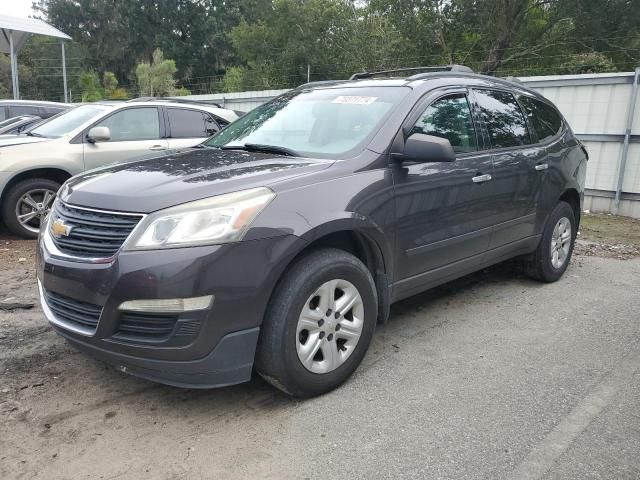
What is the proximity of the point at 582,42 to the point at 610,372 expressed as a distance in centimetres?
2090

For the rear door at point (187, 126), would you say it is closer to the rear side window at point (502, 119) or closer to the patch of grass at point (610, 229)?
the rear side window at point (502, 119)

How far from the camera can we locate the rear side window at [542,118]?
4.91 m

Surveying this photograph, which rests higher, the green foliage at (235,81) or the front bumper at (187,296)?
the green foliage at (235,81)

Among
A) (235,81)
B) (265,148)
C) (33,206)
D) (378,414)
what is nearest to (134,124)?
(33,206)

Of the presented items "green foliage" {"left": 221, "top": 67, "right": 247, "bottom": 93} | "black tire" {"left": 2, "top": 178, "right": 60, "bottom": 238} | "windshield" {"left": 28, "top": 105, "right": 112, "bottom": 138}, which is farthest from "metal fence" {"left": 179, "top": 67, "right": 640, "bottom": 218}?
"green foliage" {"left": 221, "top": 67, "right": 247, "bottom": 93}

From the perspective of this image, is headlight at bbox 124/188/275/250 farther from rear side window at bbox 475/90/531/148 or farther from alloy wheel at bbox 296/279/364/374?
rear side window at bbox 475/90/531/148

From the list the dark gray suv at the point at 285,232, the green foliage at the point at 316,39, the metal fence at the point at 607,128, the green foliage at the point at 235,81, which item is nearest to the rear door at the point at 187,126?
the dark gray suv at the point at 285,232

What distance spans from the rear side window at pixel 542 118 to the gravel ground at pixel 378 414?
5.95 feet

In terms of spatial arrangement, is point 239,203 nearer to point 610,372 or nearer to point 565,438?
point 565,438

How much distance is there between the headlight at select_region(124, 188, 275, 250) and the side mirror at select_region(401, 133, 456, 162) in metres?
1.14

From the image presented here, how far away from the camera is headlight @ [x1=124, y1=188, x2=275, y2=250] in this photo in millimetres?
2564

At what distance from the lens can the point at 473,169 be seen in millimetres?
3992

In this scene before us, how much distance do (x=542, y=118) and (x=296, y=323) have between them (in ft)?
11.5

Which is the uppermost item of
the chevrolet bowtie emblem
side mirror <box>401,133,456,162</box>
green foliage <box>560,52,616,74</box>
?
green foliage <box>560,52,616,74</box>
